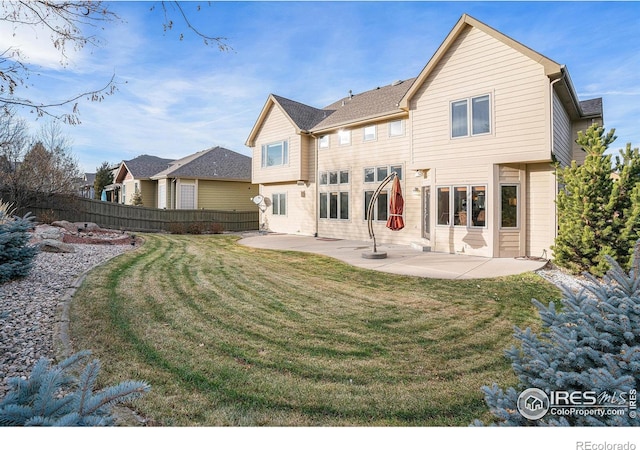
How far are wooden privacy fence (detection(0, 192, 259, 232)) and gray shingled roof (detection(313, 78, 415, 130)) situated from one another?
8.68 meters

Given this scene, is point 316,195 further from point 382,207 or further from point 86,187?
point 86,187

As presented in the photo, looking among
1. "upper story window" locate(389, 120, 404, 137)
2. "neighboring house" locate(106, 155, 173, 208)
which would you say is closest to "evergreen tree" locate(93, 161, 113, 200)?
"neighboring house" locate(106, 155, 173, 208)

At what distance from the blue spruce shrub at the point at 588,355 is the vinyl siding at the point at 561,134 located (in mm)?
8868

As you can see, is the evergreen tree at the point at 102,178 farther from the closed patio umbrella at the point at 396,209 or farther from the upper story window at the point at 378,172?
the closed patio umbrella at the point at 396,209

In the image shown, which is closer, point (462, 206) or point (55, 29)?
point (55, 29)

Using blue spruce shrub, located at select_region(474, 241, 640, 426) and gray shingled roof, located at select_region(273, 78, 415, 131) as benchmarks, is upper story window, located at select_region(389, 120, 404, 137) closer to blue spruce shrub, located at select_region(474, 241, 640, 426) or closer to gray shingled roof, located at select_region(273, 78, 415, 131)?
gray shingled roof, located at select_region(273, 78, 415, 131)

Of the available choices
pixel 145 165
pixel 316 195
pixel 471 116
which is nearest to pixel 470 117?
pixel 471 116

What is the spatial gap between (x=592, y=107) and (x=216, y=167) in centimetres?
2070

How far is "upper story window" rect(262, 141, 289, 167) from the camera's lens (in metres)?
17.3

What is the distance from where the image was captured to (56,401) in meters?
1.54

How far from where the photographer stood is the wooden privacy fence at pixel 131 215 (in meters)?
14.7

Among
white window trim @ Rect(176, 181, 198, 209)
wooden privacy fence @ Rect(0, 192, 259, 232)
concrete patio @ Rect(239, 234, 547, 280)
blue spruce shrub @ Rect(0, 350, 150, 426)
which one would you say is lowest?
concrete patio @ Rect(239, 234, 547, 280)

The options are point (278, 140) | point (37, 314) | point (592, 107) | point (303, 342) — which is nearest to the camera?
point (303, 342)
